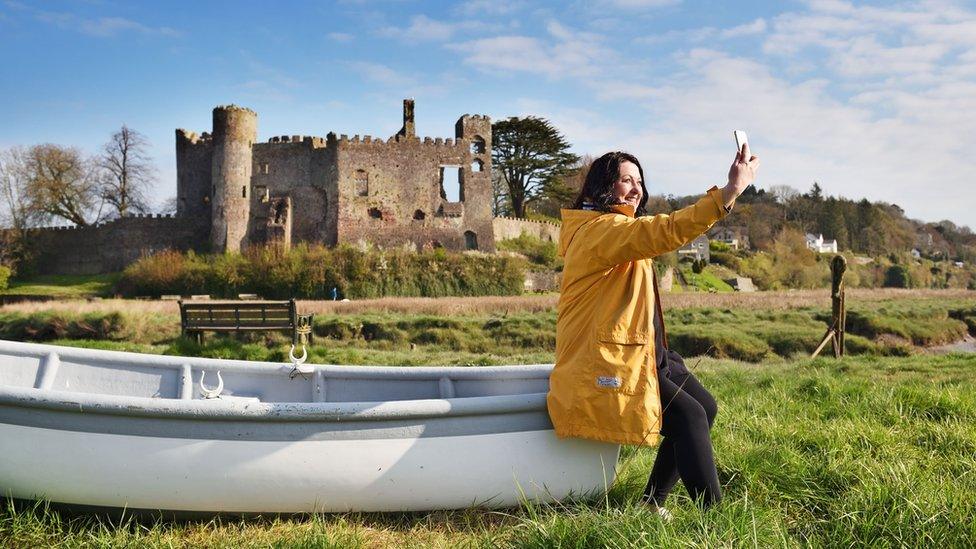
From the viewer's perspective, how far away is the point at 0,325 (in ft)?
53.7

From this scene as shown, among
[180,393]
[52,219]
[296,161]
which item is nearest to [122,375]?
[180,393]

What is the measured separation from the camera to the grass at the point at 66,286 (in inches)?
1203

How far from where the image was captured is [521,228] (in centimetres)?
3781

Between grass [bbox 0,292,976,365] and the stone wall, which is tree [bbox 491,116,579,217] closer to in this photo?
the stone wall

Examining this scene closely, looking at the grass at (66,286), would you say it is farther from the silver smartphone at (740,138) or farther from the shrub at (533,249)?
the silver smartphone at (740,138)

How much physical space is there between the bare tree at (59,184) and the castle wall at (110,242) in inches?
73.1

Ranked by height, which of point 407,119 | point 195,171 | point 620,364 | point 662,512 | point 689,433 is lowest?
point 662,512

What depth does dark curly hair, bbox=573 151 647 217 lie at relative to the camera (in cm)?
338

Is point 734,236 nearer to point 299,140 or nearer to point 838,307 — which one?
point 299,140

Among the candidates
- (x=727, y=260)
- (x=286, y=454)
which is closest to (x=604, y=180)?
(x=286, y=454)

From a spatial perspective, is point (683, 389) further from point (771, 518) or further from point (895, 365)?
point (895, 365)

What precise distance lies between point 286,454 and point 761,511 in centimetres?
233

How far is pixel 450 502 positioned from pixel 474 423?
1.58 feet

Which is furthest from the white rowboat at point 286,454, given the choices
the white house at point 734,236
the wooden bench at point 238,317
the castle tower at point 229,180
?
the white house at point 734,236
